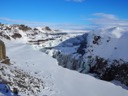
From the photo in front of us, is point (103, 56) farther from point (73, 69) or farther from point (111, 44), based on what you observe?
point (73, 69)

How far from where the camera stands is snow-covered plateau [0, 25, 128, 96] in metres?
21.8

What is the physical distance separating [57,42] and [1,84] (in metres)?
69.0

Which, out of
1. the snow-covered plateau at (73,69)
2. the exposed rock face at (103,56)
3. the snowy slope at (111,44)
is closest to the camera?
the snow-covered plateau at (73,69)

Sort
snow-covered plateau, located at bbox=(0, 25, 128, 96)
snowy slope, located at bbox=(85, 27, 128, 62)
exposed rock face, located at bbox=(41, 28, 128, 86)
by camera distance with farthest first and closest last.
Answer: snowy slope, located at bbox=(85, 27, 128, 62) < exposed rock face, located at bbox=(41, 28, 128, 86) < snow-covered plateau, located at bbox=(0, 25, 128, 96)

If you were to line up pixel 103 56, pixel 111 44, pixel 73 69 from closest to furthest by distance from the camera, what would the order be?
1. pixel 103 56
2. pixel 73 69
3. pixel 111 44

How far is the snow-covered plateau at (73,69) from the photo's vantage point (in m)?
21.8

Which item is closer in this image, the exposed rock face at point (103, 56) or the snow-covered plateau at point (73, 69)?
the snow-covered plateau at point (73, 69)

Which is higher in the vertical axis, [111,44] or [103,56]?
[111,44]

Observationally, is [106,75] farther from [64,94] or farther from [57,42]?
[57,42]

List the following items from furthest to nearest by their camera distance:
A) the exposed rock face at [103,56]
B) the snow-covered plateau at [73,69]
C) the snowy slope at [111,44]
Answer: the snowy slope at [111,44]
the exposed rock face at [103,56]
the snow-covered plateau at [73,69]

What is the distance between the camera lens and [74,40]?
90.5 m

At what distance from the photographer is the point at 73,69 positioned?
55.3m

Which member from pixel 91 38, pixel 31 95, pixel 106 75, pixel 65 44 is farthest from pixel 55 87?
pixel 65 44

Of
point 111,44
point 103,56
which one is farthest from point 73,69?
point 111,44
